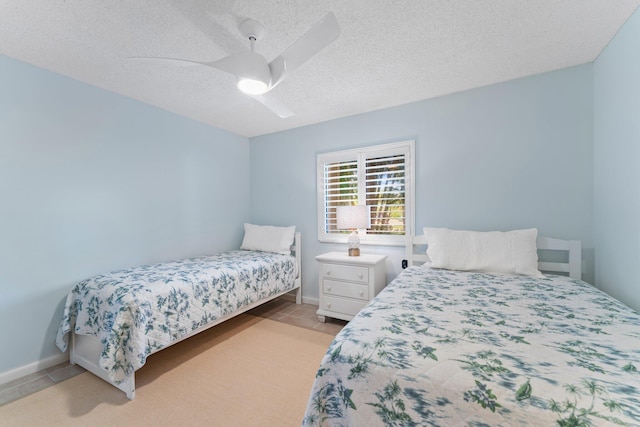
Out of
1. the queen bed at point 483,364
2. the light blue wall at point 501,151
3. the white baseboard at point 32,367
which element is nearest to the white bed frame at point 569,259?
the light blue wall at point 501,151

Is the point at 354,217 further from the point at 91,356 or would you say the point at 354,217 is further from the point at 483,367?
the point at 91,356

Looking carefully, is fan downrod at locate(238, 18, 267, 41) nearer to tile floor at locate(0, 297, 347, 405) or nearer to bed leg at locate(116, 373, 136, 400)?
bed leg at locate(116, 373, 136, 400)

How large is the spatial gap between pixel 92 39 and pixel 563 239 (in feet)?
12.6

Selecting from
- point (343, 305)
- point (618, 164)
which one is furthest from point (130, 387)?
point (618, 164)

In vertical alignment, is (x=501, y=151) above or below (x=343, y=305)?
above

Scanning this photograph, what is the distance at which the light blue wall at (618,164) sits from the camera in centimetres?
158

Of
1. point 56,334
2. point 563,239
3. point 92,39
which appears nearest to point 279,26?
point 92,39

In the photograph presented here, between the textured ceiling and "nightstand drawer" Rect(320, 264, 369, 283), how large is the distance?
176 cm

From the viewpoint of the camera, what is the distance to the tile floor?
181 centimetres

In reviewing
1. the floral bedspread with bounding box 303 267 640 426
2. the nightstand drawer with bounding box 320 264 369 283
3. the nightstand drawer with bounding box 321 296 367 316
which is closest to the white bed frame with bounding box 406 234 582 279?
the floral bedspread with bounding box 303 267 640 426

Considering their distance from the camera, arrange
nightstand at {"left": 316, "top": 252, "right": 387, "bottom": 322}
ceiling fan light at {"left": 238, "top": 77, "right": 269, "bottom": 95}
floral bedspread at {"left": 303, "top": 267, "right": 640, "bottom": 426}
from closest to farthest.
A: floral bedspread at {"left": 303, "top": 267, "right": 640, "bottom": 426}, ceiling fan light at {"left": 238, "top": 77, "right": 269, "bottom": 95}, nightstand at {"left": 316, "top": 252, "right": 387, "bottom": 322}

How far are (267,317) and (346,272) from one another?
43.7 inches

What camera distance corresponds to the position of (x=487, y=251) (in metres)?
2.18

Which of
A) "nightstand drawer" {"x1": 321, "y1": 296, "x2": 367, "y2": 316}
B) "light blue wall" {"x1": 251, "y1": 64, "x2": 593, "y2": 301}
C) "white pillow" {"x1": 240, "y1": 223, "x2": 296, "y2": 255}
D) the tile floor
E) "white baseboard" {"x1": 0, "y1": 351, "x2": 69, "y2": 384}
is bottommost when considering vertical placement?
the tile floor
